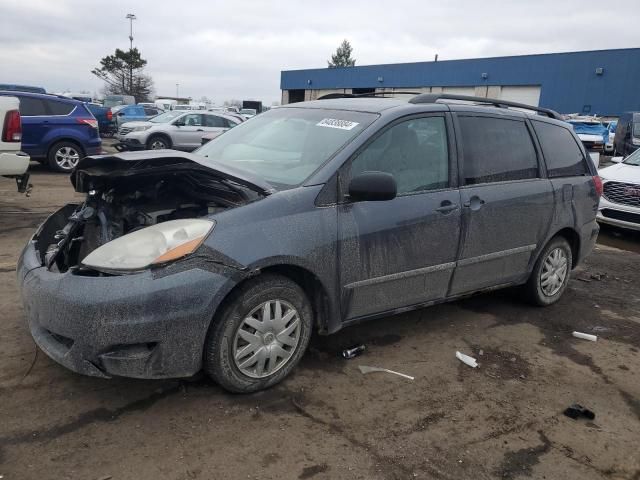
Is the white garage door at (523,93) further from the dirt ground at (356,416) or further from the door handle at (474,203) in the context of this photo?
the dirt ground at (356,416)

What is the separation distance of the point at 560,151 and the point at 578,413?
2.52 metres

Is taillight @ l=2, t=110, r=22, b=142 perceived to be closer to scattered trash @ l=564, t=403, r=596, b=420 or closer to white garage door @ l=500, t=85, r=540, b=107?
scattered trash @ l=564, t=403, r=596, b=420

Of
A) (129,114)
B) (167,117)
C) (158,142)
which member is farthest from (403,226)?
(129,114)

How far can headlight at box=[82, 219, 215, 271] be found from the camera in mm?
2698

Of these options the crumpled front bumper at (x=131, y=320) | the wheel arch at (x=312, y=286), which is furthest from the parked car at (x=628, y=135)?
the crumpled front bumper at (x=131, y=320)

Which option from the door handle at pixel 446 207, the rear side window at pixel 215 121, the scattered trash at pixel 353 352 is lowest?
the scattered trash at pixel 353 352

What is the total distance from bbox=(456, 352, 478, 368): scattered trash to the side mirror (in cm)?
137

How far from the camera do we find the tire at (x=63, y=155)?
11789 millimetres

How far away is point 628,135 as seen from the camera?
718 inches

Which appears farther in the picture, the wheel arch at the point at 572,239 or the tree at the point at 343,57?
the tree at the point at 343,57

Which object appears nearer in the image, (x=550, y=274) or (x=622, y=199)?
(x=550, y=274)

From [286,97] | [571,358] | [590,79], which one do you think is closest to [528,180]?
[571,358]

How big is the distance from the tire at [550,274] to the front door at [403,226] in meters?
1.28

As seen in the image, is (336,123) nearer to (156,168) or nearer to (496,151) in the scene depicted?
(156,168)
